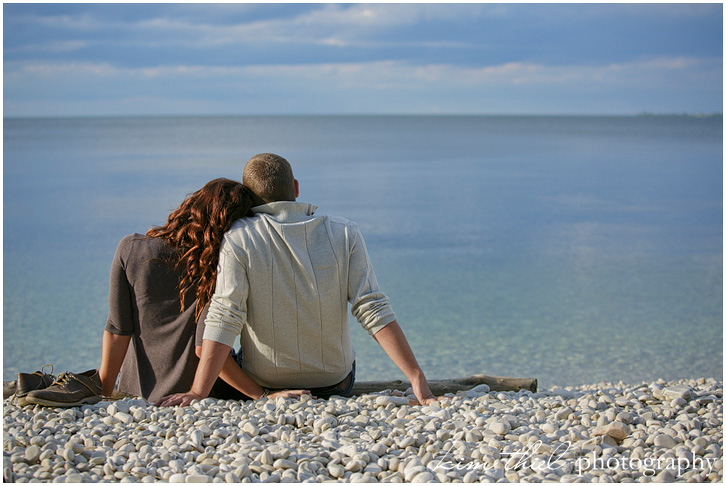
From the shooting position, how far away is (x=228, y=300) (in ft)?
11.2

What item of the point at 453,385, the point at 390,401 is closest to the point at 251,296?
the point at 390,401

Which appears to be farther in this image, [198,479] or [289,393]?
[289,393]

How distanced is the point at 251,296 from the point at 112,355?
3.07ft

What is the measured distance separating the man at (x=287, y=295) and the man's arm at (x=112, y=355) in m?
0.49

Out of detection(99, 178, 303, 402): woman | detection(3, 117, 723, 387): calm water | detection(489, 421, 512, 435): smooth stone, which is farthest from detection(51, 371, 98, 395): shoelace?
detection(3, 117, 723, 387): calm water

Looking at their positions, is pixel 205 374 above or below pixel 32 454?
above

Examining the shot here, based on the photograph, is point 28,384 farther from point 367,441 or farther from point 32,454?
point 367,441

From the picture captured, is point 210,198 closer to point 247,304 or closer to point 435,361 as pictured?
point 247,304

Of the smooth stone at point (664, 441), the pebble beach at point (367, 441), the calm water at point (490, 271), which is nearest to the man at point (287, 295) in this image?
the pebble beach at point (367, 441)

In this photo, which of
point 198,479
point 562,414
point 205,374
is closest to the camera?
point 198,479

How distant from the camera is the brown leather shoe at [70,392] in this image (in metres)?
3.40

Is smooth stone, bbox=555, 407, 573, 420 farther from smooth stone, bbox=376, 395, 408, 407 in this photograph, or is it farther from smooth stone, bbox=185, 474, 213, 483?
smooth stone, bbox=185, 474, 213, 483

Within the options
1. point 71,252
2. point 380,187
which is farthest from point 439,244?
point 380,187

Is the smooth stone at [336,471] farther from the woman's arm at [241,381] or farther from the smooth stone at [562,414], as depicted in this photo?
the smooth stone at [562,414]
